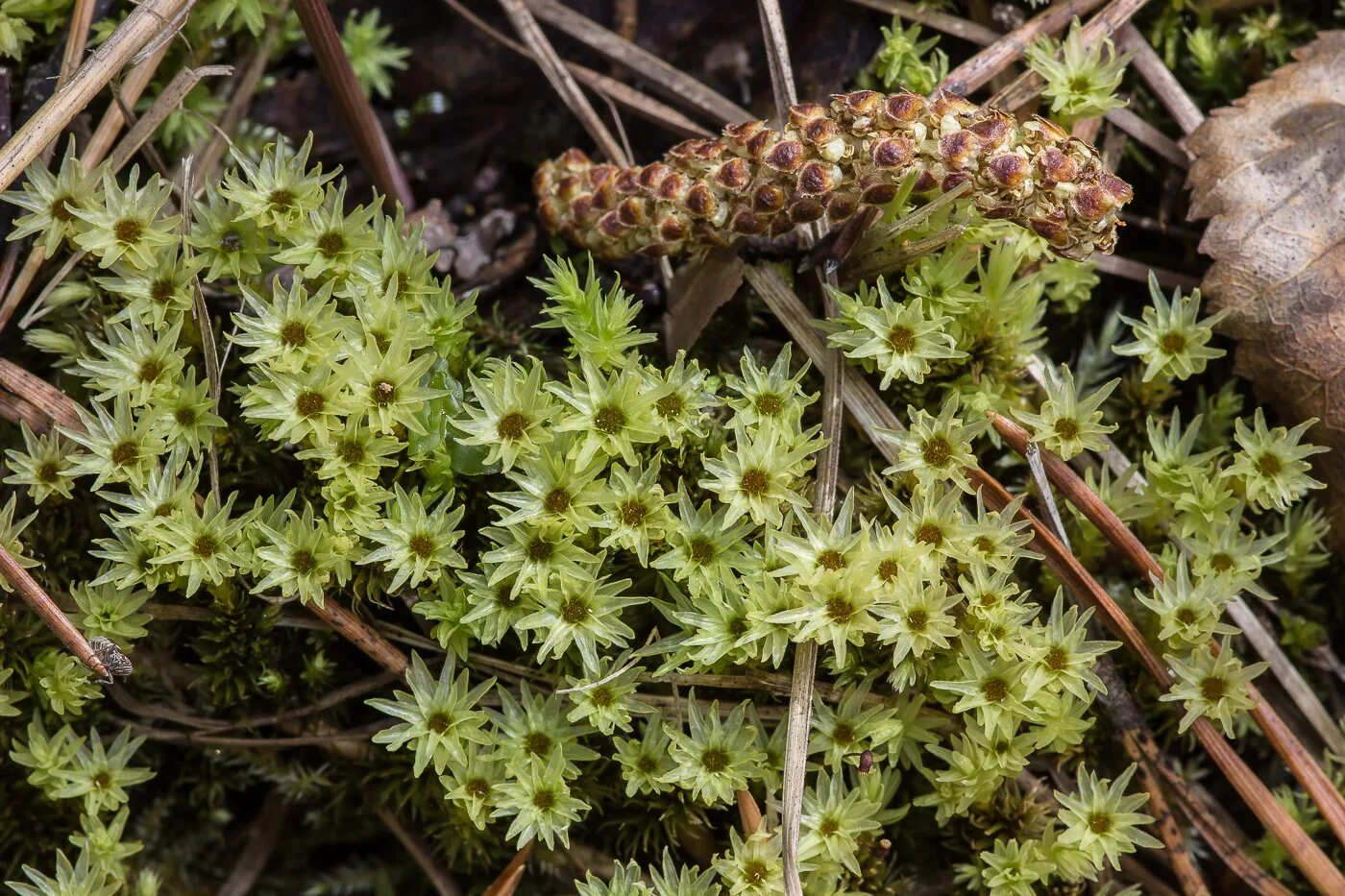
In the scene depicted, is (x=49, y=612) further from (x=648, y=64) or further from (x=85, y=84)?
(x=648, y=64)

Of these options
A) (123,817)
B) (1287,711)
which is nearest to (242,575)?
(123,817)

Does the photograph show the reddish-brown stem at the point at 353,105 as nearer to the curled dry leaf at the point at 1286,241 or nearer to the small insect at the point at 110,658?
the small insect at the point at 110,658

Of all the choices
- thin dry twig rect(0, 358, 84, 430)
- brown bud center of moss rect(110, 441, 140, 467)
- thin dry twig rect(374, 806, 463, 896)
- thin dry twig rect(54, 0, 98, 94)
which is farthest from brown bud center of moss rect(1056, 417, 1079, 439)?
thin dry twig rect(54, 0, 98, 94)

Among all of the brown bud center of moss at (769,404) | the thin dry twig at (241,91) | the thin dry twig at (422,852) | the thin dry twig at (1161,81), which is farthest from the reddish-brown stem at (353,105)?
the thin dry twig at (1161,81)

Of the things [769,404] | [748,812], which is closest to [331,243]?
[769,404]

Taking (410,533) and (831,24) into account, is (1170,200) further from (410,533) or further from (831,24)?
(410,533)
